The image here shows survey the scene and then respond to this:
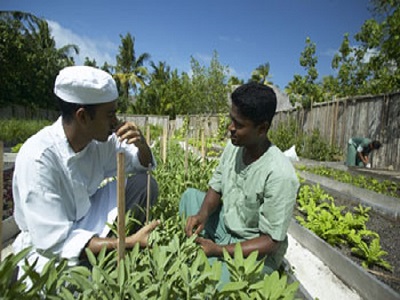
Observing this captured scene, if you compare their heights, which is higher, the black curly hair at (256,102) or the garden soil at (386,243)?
the black curly hair at (256,102)

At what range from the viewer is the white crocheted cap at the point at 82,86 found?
1.44 meters

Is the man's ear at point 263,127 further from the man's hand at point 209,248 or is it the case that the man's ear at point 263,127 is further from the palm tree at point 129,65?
the palm tree at point 129,65

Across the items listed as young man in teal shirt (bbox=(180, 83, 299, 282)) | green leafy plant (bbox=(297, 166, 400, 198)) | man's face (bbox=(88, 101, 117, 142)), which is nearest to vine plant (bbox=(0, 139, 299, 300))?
young man in teal shirt (bbox=(180, 83, 299, 282))

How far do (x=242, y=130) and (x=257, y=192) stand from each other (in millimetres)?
348

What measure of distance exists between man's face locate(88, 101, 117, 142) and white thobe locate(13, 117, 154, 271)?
15 cm

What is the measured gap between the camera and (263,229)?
160cm

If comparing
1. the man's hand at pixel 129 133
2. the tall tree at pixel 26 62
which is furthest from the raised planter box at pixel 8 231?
the tall tree at pixel 26 62

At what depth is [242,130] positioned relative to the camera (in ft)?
5.75

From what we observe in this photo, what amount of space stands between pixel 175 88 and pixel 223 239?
83.0ft

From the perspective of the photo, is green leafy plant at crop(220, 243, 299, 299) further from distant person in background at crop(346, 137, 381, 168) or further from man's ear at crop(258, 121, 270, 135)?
distant person in background at crop(346, 137, 381, 168)

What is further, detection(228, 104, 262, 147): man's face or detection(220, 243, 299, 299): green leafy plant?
detection(228, 104, 262, 147): man's face

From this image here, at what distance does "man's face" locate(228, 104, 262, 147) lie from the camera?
1.74 meters

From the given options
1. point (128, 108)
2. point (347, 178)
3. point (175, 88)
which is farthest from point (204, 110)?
point (347, 178)

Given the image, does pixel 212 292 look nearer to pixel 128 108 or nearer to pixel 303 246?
pixel 303 246
